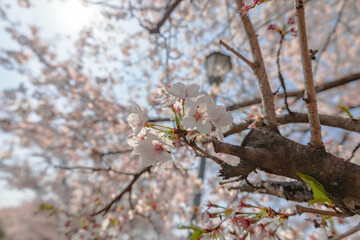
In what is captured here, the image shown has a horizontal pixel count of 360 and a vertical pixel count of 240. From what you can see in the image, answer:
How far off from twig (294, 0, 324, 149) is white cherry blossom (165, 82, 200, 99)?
509 millimetres

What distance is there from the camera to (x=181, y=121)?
71 cm

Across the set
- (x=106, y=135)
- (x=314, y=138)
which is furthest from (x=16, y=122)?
(x=314, y=138)

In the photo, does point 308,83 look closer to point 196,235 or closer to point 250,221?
point 250,221

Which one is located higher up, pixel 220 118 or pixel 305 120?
pixel 305 120

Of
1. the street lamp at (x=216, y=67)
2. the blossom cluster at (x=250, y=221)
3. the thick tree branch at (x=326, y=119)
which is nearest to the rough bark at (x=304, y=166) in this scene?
the blossom cluster at (x=250, y=221)

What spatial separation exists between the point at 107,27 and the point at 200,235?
4.41 m

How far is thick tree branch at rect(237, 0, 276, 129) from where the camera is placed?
109 centimetres

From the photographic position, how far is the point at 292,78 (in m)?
7.25

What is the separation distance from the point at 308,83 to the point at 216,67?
6.22ft

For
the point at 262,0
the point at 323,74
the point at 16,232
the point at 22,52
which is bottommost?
the point at 16,232

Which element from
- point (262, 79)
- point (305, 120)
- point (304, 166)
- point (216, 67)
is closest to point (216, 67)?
point (216, 67)

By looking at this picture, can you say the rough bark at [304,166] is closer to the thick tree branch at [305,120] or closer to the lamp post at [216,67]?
the thick tree branch at [305,120]

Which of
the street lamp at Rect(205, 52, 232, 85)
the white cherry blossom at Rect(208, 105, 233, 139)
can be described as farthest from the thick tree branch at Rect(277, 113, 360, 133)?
the street lamp at Rect(205, 52, 232, 85)

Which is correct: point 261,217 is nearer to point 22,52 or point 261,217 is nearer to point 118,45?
point 118,45
